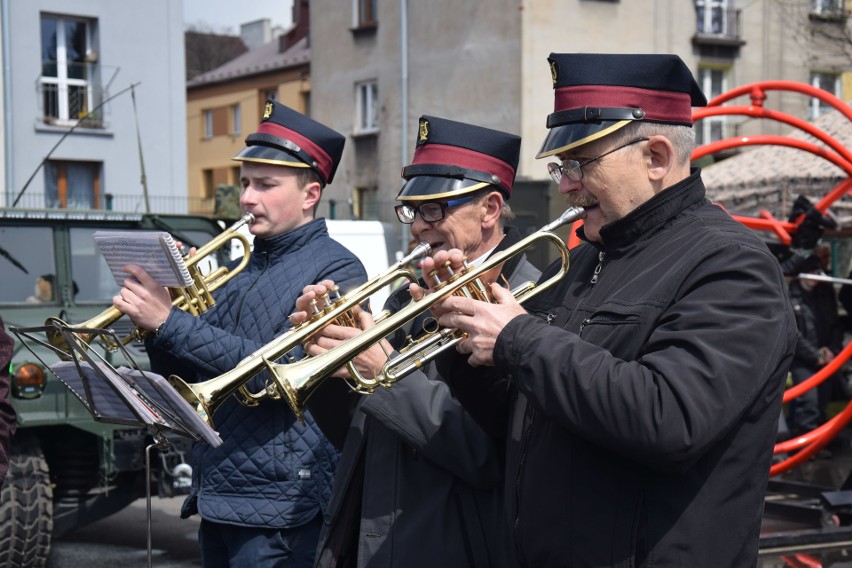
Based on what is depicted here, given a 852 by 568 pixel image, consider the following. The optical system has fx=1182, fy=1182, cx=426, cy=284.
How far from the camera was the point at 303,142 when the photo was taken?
3.93 metres

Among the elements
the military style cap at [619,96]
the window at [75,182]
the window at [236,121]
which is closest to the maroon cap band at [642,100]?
the military style cap at [619,96]

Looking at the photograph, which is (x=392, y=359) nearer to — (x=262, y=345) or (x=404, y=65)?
(x=262, y=345)

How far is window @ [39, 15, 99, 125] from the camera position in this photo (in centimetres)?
2238

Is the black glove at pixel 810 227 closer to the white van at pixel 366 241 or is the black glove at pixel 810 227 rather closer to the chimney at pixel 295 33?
the white van at pixel 366 241

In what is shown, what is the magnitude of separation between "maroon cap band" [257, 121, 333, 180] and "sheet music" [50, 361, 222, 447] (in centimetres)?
111

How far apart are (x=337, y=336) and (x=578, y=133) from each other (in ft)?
2.92

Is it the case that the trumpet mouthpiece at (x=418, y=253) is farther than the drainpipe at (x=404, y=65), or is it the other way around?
the drainpipe at (x=404, y=65)

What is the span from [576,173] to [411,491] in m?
1.03

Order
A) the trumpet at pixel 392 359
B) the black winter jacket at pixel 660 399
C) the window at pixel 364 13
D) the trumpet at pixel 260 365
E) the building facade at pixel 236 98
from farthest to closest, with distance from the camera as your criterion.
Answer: the building facade at pixel 236 98 → the window at pixel 364 13 → the trumpet at pixel 260 365 → the trumpet at pixel 392 359 → the black winter jacket at pixel 660 399

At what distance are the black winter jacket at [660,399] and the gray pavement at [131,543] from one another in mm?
4570

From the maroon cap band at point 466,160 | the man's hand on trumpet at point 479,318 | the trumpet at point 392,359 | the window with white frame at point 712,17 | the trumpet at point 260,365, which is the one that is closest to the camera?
the man's hand on trumpet at point 479,318

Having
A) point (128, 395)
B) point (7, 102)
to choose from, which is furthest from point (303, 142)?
point (7, 102)

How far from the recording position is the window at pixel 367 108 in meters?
29.2

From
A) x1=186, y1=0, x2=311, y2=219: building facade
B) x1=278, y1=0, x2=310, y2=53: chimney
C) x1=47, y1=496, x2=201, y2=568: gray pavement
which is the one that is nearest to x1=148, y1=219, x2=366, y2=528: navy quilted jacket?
x1=47, y1=496, x2=201, y2=568: gray pavement
